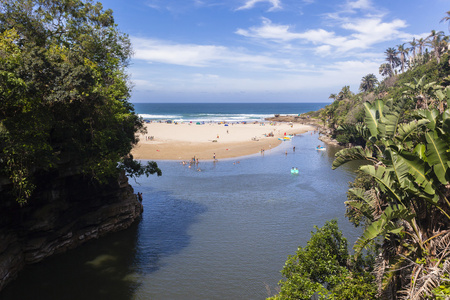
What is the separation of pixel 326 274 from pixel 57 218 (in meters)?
18.7

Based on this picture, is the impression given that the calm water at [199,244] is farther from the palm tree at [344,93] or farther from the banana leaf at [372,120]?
the palm tree at [344,93]

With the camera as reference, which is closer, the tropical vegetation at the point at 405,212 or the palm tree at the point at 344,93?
the tropical vegetation at the point at 405,212

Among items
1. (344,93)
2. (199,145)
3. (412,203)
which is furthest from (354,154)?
(344,93)

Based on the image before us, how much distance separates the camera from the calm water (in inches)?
758

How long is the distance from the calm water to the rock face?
2.90 feet

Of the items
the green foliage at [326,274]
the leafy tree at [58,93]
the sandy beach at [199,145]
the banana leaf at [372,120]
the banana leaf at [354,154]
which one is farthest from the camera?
the sandy beach at [199,145]

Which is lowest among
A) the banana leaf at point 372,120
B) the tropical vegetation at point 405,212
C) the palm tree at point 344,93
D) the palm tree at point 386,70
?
the tropical vegetation at point 405,212

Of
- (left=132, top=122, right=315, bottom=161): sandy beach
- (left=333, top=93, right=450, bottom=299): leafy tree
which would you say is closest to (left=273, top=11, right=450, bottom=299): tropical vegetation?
(left=333, top=93, right=450, bottom=299): leafy tree

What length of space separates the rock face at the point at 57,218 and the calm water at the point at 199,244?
88 centimetres

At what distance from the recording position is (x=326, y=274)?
41.8ft

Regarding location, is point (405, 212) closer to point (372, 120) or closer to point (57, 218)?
point (372, 120)

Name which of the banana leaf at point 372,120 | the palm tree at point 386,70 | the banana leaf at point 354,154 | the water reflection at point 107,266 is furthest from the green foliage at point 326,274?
the palm tree at point 386,70

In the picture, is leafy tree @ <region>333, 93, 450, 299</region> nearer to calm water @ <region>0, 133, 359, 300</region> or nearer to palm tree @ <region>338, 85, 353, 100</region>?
calm water @ <region>0, 133, 359, 300</region>

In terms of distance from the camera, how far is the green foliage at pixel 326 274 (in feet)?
36.8
